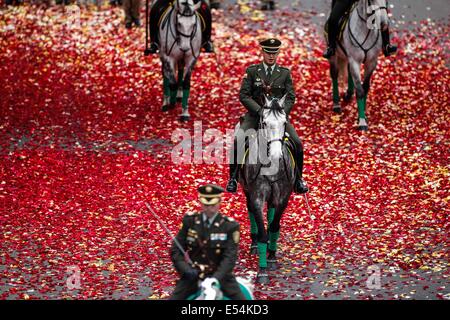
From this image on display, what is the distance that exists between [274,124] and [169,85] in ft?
34.1

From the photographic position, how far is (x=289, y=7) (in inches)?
1304

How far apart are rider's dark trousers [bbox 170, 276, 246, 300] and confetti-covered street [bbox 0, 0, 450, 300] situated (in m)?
2.85

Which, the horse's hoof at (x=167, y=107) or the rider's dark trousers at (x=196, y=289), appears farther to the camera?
the horse's hoof at (x=167, y=107)

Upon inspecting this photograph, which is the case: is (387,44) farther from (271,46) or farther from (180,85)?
(271,46)

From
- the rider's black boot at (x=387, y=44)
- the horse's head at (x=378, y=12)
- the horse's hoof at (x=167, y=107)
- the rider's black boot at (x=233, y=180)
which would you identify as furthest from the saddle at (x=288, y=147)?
the horse's hoof at (x=167, y=107)

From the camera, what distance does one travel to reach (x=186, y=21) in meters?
25.0

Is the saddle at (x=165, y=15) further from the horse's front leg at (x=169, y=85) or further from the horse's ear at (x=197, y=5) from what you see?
the horse's front leg at (x=169, y=85)

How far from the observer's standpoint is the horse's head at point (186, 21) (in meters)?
24.8

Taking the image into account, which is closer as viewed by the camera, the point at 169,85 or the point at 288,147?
the point at 288,147

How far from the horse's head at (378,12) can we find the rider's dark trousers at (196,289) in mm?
11362

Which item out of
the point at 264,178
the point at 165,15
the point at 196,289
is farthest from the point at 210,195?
the point at 165,15

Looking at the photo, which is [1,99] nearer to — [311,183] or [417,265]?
[311,183]

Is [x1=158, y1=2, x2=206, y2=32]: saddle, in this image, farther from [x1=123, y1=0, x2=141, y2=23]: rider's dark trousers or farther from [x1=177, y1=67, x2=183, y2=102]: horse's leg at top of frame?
[x1=123, y1=0, x2=141, y2=23]: rider's dark trousers

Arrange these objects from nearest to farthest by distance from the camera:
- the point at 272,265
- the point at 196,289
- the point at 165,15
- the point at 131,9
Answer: the point at 196,289 < the point at 272,265 < the point at 165,15 < the point at 131,9
